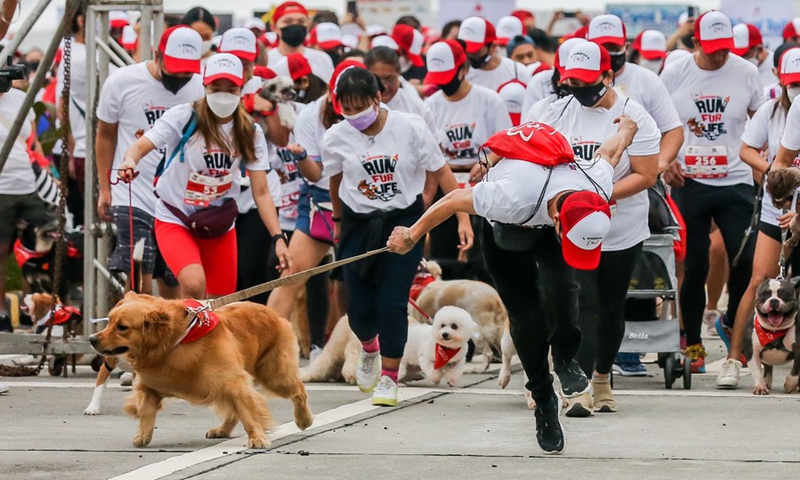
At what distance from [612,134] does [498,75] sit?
18.3 ft

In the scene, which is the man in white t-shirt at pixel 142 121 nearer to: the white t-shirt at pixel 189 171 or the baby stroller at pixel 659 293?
the white t-shirt at pixel 189 171

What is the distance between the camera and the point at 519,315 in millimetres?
7176

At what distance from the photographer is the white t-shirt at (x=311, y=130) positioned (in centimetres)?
1051

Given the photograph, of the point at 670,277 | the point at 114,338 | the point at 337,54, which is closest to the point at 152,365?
the point at 114,338

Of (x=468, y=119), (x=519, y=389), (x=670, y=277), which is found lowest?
(x=519, y=389)

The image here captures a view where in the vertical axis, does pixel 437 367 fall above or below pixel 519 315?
Answer: below

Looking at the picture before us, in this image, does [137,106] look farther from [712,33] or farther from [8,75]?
[712,33]

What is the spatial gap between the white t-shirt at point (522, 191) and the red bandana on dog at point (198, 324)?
1428mm

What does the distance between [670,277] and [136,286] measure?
3.23 m

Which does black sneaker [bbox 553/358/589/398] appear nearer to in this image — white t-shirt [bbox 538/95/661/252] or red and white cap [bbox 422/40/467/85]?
white t-shirt [bbox 538/95/661/252]

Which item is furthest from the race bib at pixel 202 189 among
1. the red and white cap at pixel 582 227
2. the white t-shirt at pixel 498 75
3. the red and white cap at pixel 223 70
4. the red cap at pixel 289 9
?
the red cap at pixel 289 9

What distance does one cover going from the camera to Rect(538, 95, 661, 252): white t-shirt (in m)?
8.52

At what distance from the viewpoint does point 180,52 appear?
10039 mm

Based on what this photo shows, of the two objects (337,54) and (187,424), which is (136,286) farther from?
(337,54)
